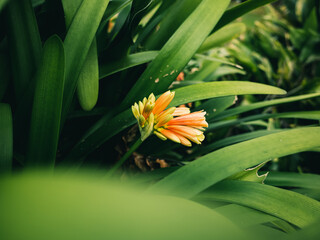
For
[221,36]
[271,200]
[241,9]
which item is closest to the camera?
[271,200]

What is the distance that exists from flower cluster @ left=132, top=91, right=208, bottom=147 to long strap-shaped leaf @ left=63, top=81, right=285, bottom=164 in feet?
0.28

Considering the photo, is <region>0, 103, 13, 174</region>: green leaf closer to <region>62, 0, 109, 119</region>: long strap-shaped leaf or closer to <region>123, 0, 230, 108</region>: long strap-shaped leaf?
<region>62, 0, 109, 119</region>: long strap-shaped leaf

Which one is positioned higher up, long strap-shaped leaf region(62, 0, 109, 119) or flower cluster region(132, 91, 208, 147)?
long strap-shaped leaf region(62, 0, 109, 119)

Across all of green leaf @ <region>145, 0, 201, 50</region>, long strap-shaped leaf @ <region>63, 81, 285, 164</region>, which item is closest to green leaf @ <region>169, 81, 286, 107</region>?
long strap-shaped leaf @ <region>63, 81, 285, 164</region>

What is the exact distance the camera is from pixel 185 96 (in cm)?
58

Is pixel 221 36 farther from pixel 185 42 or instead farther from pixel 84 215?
pixel 84 215

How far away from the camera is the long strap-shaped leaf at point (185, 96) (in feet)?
1.84

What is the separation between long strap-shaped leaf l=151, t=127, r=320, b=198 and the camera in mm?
435

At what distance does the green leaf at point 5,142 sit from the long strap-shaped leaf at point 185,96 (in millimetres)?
156

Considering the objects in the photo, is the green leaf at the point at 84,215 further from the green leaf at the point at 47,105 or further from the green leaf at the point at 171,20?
the green leaf at the point at 171,20

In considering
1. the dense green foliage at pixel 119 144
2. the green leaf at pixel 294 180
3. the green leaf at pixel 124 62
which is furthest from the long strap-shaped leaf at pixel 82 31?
the green leaf at pixel 294 180

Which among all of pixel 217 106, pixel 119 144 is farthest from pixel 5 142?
pixel 217 106

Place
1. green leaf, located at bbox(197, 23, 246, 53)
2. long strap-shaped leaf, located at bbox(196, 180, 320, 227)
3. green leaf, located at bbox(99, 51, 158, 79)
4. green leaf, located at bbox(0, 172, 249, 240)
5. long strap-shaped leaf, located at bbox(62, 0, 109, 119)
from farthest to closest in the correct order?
green leaf, located at bbox(197, 23, 246, 53)
green leaf, located at bbox(99, 51, 158, 79)
long strap-shaped leaf, located at bbox(62, 0, 109, 119)
long strap-shaped leaf, located at bbox(196, 180, 320, 227)
green leaf, located at bbox(0, 172, 249, 240)

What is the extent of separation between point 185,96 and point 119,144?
0.26m
